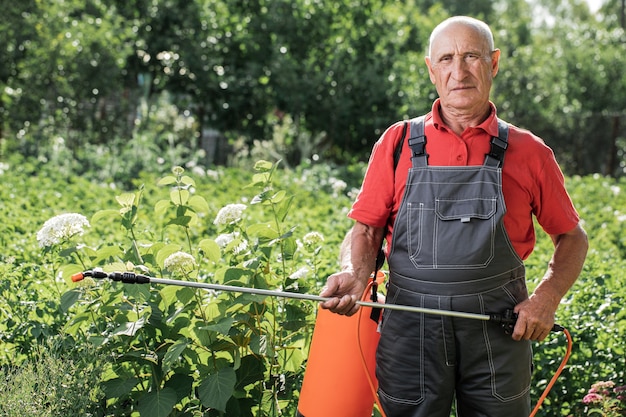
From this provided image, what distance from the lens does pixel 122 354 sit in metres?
3.19

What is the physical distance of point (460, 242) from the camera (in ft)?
8.44

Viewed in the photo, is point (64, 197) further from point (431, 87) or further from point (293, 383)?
point (431, 87)

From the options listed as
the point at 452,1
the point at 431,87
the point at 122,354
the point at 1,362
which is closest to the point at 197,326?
the point at 122,354

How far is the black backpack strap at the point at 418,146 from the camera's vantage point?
8.81 feet

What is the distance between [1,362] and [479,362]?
6.42 feet

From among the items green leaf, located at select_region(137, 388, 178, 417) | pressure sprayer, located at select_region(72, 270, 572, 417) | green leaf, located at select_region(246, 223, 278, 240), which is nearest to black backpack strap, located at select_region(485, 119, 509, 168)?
pressure sprayer, located at select_region(72, 270, 572, 417)

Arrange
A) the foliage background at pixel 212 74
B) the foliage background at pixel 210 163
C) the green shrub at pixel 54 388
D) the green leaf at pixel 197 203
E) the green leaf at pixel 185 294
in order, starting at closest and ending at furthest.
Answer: the green shrub at pixel 54 388 → the green leaf at pixel 185 294 → the foliage background at pixel 210 163 → the green leaf at pixel 197 203 → the foliage background at pixel 212 74

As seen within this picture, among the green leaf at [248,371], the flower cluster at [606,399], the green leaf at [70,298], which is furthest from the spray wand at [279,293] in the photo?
the flower cluster at [606,399]

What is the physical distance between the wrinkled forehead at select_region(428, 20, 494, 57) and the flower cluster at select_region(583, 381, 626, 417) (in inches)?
61.3

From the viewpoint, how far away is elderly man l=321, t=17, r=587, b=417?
2.59 metres

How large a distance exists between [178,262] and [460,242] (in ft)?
3.43

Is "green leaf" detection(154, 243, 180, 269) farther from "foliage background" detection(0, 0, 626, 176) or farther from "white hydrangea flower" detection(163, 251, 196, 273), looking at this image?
"foliage background" detection(0, 0, 626, 176)

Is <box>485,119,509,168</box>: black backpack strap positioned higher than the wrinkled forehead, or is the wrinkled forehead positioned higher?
the wrinkled forehead

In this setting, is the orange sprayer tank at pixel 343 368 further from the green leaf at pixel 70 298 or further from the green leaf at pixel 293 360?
the green leaf at pixel 70 298
